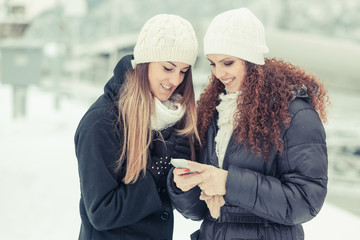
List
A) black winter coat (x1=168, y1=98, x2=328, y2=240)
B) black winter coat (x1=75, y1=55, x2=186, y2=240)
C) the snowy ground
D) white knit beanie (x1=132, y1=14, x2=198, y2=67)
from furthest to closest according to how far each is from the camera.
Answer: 1. the snowy ground
2. white knit beanie (x1=132, y1=14, x2=198, y2=67)
3. black winter coat (x1=75, y1=55, x2=186, y2=240)
4. black winter coat (x1=168, y1=98, x2=328, y2=240)

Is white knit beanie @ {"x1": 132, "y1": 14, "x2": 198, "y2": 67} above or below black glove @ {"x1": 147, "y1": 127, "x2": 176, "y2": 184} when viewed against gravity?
above

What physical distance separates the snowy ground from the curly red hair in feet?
5.23

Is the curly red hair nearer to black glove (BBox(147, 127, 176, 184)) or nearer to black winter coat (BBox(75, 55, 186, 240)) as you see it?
black glove (BBox(147, 127, 176, 184))

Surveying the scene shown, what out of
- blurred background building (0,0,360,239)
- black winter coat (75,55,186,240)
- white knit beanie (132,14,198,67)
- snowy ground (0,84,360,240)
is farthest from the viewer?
blurred background building (0,0,360,239)

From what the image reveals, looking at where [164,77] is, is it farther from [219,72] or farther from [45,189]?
[45,189]

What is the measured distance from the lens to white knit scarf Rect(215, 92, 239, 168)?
133cm

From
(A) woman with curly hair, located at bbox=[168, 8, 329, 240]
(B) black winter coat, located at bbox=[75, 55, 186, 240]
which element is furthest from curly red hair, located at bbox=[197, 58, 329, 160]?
(B) black winter coat, located at bbox=[75, 55, 186, 240]

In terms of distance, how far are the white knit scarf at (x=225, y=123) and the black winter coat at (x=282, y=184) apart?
63 mm

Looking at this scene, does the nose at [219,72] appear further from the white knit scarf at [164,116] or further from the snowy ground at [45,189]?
the snowy ground at [45,189]

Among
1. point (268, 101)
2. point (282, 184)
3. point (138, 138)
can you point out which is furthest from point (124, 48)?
point (282, 184)

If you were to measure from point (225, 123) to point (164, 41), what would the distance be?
1.23 feet

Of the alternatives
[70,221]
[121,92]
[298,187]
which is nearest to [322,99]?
[298,187]

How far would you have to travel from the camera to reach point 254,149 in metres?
1.25

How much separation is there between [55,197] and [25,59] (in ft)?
10.6
